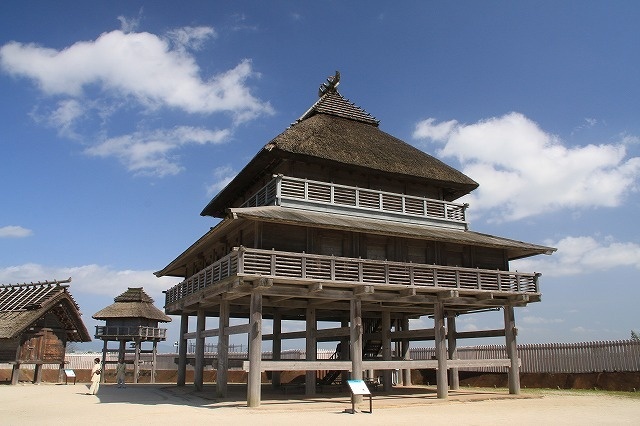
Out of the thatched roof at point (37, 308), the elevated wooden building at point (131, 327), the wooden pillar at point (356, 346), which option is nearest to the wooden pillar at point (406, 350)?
the wooden pillar at point (356, 346)

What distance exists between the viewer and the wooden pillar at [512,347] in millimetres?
23578

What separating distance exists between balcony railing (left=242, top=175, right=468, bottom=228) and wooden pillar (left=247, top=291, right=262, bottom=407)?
4094mm

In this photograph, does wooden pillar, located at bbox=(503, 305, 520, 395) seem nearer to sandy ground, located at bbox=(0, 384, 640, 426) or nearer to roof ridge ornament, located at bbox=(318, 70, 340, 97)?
sandy ground, located at bbox=(0, 384, 640, 426)

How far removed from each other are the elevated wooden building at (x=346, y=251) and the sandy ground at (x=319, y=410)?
126cm

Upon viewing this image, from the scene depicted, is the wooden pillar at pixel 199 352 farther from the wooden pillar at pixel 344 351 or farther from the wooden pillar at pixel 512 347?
the wooden pillar at pixel 512 347

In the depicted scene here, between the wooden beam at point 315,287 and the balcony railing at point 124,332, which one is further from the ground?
the wooden beam at point 315,287

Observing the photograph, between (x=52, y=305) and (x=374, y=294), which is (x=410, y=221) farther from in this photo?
(x=52, y=305)

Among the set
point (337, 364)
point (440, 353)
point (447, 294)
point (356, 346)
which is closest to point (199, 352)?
point (337, 364)

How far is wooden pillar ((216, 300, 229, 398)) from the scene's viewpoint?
21.4m

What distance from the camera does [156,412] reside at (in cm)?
1688

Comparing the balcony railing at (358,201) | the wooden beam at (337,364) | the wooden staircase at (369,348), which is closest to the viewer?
the wooden beam at (337,364)

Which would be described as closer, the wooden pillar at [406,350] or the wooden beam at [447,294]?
the wooden beam at [447,294]

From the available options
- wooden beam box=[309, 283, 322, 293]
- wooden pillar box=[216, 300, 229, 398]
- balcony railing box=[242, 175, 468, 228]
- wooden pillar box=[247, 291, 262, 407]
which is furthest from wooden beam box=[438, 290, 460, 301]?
wooden pillar box=[216, 300, 229, 398]

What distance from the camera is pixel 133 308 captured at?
3981 centimetres
